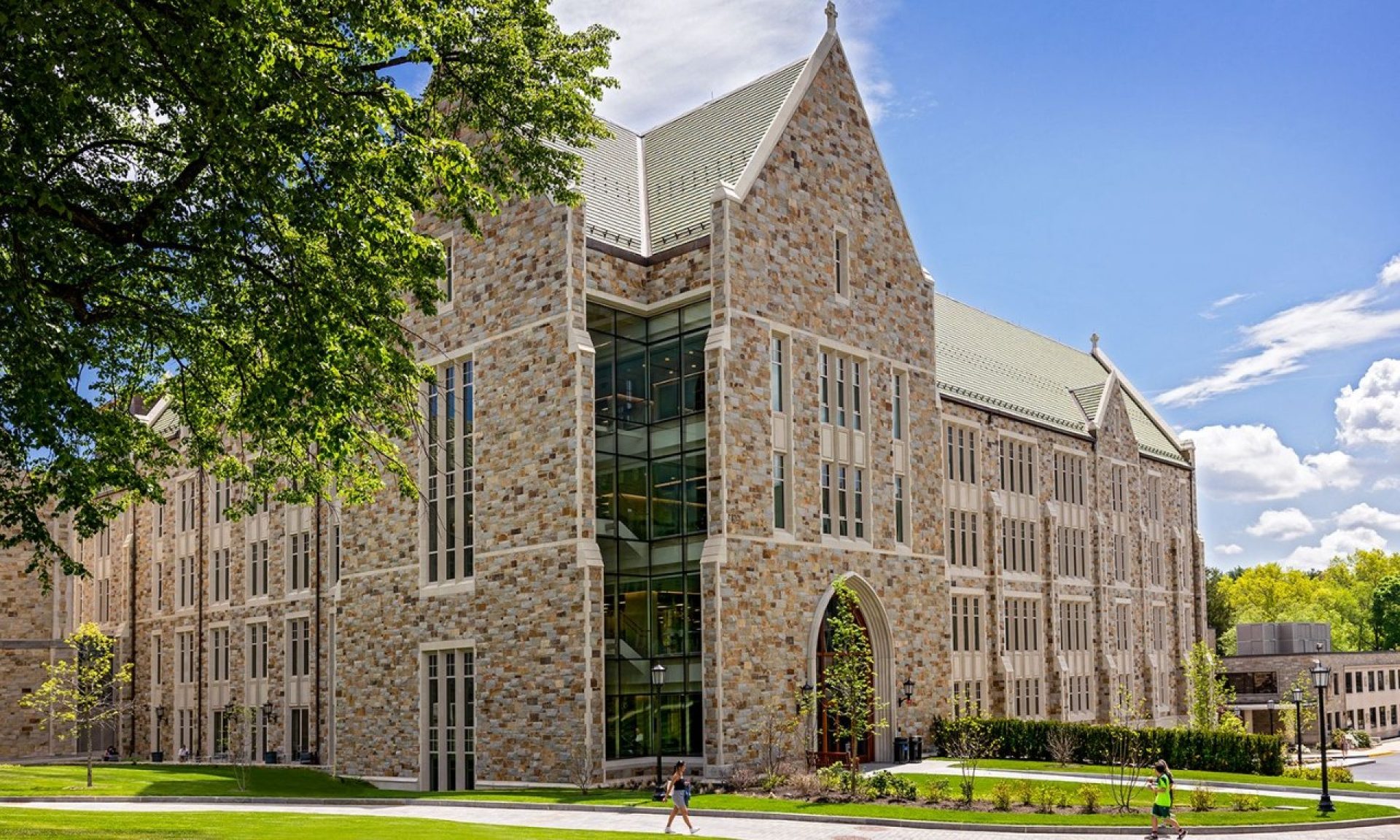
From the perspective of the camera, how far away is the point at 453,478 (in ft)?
118

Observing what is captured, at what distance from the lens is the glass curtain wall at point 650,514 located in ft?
108

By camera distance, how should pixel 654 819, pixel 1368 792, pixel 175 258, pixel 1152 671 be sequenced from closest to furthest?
pixel 175 258 < pixel 654 819 < pixel 1368 792 < pixel 1152 671

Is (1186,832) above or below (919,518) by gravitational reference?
below

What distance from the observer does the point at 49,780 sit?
118ft

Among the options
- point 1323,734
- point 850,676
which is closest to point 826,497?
point 850,676

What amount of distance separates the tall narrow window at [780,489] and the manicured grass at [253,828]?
12.8 meters

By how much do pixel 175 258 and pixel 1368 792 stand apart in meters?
30.9

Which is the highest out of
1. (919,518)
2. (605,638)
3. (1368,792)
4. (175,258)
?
(175,258)

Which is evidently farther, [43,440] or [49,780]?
[49,780]

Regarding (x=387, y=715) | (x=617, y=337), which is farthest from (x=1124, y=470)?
(x=387, y=715)

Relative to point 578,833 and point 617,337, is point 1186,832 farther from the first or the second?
point 617,337

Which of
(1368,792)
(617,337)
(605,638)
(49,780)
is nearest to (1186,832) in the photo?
(1368,792)

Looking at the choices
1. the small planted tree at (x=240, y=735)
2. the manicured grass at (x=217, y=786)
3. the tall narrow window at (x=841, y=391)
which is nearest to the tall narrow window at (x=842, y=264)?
the tall narrow window at (x=841, y=391)

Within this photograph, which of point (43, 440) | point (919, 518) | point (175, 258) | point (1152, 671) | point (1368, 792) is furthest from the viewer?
point (1152, 671)
